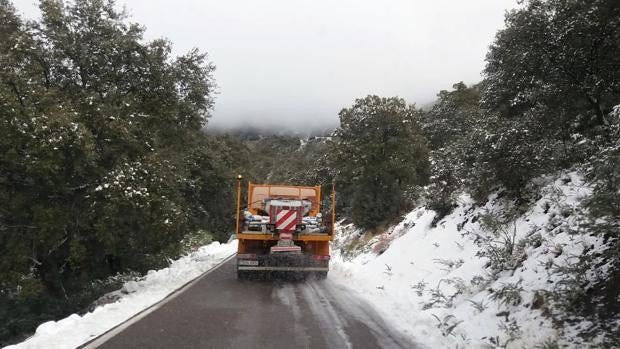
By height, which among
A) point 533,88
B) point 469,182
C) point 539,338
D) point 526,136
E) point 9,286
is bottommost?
point 9,286

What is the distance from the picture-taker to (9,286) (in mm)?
13008

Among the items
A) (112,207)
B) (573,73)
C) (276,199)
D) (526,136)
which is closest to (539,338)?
(526,136)

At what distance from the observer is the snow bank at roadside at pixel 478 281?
20.7ft

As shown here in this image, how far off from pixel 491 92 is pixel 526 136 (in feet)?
7.43

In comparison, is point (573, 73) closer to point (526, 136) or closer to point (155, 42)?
point (526, 136)

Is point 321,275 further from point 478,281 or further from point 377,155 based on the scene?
Result: point 377,155

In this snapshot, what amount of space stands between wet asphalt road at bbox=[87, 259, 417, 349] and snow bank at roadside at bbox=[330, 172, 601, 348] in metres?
0.64

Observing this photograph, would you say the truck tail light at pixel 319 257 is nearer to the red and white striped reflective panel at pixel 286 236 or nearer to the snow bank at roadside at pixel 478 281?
the snow bank at roadside at pixel 478 281

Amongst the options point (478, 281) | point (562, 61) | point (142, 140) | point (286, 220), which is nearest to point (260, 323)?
point (478, 281)

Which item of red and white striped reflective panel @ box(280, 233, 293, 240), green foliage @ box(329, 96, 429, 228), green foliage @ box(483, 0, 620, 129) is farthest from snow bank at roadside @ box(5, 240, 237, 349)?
green foliage @ box(329, 96, 429, 228)

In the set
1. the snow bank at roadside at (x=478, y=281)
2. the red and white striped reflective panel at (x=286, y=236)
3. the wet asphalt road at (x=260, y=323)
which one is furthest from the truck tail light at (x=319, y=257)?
the wet asphalt road at (x=260, y=323)

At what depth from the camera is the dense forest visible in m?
8.44

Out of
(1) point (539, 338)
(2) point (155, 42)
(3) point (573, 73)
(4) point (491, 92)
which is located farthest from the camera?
(2) point (155, 42)

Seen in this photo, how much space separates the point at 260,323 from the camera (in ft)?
25.8
